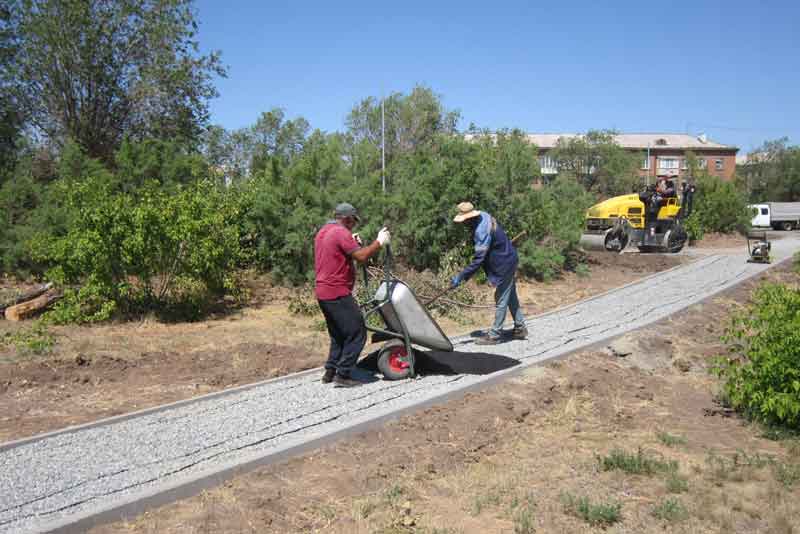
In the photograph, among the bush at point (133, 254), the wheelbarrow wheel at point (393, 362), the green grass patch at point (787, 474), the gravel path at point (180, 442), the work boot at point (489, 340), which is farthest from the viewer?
the bush at point (133, 254)

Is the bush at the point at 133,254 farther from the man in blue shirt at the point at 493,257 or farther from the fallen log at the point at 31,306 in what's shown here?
the man in blue shirt at the point at 493,257

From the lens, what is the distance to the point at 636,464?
5.41m

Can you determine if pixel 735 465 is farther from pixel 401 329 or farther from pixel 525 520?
pixel 401 329

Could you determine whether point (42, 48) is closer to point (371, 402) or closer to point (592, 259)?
point (592, 259)

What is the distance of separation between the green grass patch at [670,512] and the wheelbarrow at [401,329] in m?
3.15

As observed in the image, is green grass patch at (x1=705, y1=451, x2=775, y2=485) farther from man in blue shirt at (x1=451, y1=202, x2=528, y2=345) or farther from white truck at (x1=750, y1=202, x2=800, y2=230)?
white truck at (x1=750, y1=202, x2=800, y2=230)

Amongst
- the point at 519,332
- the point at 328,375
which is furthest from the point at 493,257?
the point at 328,375

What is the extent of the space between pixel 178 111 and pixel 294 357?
15.4 metres

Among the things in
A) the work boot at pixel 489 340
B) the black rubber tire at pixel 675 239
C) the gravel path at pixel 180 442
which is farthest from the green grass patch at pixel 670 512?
the black rubber tire at pixel 675 239

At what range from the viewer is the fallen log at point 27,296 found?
11.6 metres

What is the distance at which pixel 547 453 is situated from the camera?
5.85 meters

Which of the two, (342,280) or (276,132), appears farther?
(276,132)

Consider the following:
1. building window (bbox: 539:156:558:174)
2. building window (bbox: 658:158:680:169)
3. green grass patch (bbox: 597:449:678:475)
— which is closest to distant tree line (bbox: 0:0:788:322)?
green grass patch (bbox: 597:449:678:475)

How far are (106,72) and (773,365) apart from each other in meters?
19.8
